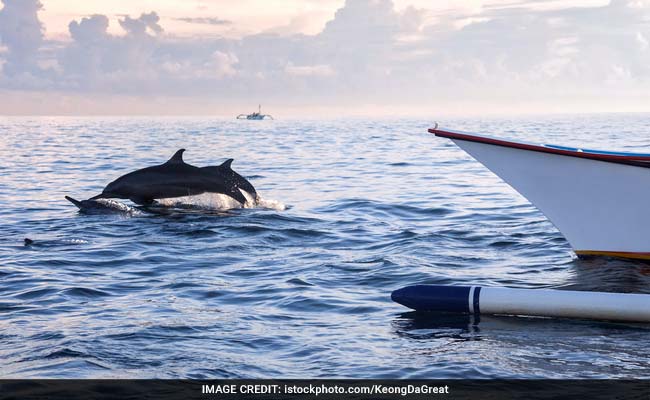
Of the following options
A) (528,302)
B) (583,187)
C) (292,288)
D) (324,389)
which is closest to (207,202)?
(292,288)

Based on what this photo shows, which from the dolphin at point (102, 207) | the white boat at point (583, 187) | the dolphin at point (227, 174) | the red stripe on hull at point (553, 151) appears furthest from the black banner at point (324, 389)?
the dolphin at point (227, 174)

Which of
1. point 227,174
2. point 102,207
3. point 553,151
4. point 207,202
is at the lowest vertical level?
point 102,207

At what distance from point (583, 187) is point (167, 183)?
27.7 feet

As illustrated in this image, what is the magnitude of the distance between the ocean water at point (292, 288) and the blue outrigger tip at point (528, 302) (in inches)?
4.4

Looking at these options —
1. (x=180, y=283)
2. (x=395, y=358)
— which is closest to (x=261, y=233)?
(x=180, y=283)

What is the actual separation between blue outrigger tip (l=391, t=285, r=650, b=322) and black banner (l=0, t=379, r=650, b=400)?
1.62 m

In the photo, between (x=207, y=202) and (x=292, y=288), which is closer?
(x=292, y=288)

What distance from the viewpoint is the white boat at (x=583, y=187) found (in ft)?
38.5

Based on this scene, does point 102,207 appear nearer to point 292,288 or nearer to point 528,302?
point 292,288

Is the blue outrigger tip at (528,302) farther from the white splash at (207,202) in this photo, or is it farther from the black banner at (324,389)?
the white splash at (207,202)

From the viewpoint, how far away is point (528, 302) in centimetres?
879

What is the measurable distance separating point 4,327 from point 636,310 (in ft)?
20.2

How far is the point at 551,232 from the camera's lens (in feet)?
49.4

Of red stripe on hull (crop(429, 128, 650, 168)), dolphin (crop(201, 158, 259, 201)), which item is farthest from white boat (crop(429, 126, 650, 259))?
dolphin (crop(201, 158, 259, 201))
